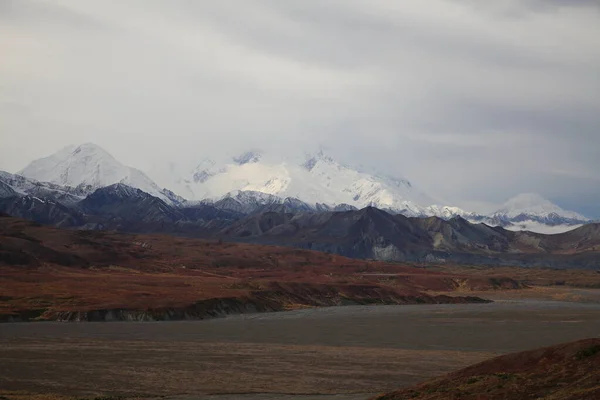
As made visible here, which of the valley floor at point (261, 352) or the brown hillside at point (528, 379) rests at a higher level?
the brown hillside at point (528, 379)

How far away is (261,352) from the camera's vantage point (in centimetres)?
7781

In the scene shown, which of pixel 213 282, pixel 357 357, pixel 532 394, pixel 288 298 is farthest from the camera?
pixel 213 282

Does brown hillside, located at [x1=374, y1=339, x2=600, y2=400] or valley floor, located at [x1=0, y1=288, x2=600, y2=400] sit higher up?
brown hillside, located at [x1=374, y1=339, x2=600, y2=400]

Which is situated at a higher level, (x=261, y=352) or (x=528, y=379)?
(x=528, y=379)

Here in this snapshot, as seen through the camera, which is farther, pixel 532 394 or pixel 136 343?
pixel 136 343

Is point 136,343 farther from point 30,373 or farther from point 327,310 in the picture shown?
point 327,310

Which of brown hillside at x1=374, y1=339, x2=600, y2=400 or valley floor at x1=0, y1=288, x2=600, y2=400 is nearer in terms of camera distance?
brown hillside at x1=374, y1=339, x2=600, y2=400

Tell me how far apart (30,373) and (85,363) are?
6.59m

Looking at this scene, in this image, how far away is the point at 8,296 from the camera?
424 feet

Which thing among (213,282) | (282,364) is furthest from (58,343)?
(213,282)

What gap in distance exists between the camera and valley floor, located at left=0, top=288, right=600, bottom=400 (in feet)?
185

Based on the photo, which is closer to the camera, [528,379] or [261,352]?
[528,379]

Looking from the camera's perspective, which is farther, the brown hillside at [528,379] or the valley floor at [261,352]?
the valley floor at [261,352]

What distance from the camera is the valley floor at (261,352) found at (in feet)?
185
